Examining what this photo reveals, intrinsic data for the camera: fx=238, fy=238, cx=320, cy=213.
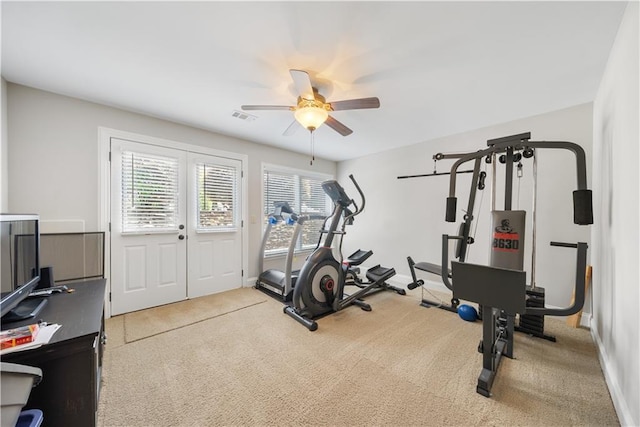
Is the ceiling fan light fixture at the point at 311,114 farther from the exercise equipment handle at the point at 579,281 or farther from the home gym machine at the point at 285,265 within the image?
the exercise equipment handle at the point at 579,281

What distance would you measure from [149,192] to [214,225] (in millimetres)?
950

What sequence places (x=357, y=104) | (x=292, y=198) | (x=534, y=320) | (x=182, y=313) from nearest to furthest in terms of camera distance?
1. (x=357, y=104)
2. (x=534, y=320)
3. (x=182, y=313)
4. (x=292, y=198)

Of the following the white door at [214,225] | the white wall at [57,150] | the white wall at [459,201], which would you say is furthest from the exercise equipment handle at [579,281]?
the white wall at [57,150]

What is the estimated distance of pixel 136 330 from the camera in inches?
99.0

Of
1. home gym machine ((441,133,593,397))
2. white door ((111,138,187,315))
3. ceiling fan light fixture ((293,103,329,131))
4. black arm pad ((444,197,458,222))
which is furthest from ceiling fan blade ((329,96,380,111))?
white door ((111,138,187,315))

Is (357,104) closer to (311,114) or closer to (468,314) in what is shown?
(311,114)

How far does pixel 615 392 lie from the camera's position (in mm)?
1550

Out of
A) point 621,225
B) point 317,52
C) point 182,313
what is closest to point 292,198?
point 182,313

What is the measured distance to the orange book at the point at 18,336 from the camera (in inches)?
39.7

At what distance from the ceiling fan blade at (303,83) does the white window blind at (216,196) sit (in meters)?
2.18

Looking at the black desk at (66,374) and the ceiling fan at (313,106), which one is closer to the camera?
the black desk at (66,374)

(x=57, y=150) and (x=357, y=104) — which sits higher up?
(x=357, y=104)

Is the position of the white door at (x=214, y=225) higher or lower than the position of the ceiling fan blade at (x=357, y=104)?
lower

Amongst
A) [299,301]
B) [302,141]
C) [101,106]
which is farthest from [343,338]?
[101,106]
